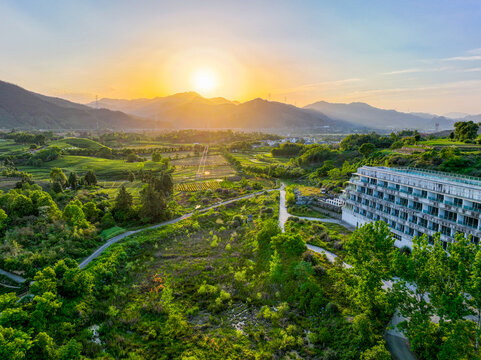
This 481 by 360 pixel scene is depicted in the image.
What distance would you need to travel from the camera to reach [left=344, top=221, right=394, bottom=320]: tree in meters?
24.1

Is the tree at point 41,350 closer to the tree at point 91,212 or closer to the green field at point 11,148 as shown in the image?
the tree at point 91,212

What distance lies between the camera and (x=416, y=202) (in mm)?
36344

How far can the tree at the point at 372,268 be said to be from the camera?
24.1 m

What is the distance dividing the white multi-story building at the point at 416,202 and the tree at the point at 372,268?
7.60 m

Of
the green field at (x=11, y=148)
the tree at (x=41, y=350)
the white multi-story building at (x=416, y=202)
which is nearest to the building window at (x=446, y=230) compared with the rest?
the white multi-story building at (x=416, y=202)

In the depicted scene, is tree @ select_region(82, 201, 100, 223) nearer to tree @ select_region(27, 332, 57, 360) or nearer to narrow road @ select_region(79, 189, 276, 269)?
narrow road @ select_region(79, 189, 276, 269)

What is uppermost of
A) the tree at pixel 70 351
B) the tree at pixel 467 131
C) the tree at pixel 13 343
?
the tree at pixel 467 131

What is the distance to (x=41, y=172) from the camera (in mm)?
92625

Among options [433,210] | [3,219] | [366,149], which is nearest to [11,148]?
[3,219]

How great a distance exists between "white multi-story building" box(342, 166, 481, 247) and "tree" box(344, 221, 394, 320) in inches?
299

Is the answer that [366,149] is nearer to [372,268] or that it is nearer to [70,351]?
[372,268]

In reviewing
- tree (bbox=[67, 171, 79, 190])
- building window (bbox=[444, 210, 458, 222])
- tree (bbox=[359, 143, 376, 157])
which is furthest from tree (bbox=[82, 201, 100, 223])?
tree (bbox=[359, 143, 376, 157])

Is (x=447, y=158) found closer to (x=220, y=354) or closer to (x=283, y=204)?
(x=283, y=204)

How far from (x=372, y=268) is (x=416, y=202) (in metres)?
17.4
